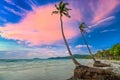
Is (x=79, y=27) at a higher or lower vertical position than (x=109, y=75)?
higher

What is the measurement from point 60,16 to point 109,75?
22433mm

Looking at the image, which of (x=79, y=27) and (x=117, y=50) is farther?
(x=117, y=50)

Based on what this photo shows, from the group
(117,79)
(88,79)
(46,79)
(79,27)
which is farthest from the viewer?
(79,27)

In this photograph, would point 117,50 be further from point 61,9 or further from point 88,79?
point 88,79

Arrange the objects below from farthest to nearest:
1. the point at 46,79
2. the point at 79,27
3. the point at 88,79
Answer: the point at 79,27 < the point at 46,79 < the point at 88,79

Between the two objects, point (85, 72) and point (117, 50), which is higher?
point (117, 50)

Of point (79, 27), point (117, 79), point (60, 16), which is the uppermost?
point (79, 27)

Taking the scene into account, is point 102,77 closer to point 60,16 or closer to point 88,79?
point 88,79

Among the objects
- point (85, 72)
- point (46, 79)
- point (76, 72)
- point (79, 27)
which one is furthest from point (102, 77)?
point (79, 27)

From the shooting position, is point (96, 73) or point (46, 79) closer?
point (96, 73)

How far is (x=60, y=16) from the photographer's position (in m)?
53.1

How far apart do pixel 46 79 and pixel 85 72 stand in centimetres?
996

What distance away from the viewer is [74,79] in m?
39.2

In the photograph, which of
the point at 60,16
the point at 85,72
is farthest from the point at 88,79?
the point at 60,16
